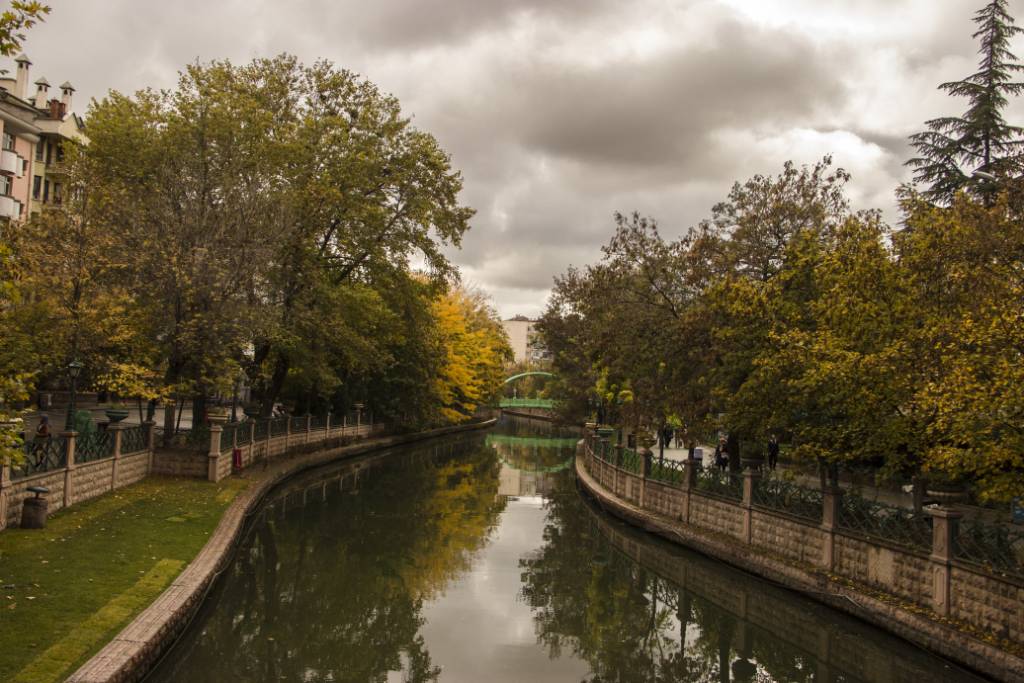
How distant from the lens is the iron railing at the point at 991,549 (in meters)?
12.1

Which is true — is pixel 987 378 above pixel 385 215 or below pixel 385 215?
below

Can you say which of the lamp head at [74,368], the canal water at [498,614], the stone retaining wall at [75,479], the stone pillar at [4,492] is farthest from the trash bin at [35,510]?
the lamp head at [74,368]

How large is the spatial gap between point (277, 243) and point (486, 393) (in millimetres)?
44153

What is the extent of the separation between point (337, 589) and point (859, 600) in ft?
33.7

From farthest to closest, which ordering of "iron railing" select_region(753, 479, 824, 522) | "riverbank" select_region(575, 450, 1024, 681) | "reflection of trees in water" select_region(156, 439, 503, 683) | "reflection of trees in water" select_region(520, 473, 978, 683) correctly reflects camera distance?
1. "iron railing" select_region(753, 479, 824, 522)
2. "reflection of trees in water" select_region(520, 473, 978, 683)
3. "reflection of trees in water" select_region(156, 439, 503, 683)
4. "riverbank" select_region(575, 450, 1024, 681)

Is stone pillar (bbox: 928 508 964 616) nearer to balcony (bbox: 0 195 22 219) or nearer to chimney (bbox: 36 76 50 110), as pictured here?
balcony (bbox: 0 195 22 219)

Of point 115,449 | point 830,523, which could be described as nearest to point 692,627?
point 830,523

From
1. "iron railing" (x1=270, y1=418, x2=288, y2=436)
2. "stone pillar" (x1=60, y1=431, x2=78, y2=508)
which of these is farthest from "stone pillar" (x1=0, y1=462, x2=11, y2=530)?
"iron railing" (x1=270, y1=418, x2=288, y2=436)

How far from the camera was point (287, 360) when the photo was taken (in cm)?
3388

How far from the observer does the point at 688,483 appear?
74.4 feet

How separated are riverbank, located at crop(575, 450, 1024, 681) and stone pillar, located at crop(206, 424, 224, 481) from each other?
1367cm

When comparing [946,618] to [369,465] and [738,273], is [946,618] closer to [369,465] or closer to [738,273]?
[738,273]

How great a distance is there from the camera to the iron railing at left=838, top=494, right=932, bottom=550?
14.1 metres

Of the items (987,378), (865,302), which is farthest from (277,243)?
(987,378)
